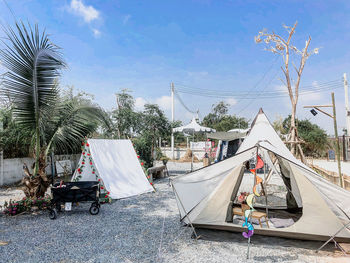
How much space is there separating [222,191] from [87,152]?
13.5ft

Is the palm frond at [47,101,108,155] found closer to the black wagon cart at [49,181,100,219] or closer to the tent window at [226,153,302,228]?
the black wagon cart at [49,181,100,219]

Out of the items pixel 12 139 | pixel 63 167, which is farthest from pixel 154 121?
pixel 12 139

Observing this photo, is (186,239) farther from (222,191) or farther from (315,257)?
(315,257)

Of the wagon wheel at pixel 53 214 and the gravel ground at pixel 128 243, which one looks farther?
the wagon wheel at pixel 53 214

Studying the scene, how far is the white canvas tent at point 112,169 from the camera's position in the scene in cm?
625

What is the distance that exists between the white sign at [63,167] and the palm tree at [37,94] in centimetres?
419

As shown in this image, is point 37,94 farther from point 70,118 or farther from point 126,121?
point 126,121

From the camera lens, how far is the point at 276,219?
4.23 m

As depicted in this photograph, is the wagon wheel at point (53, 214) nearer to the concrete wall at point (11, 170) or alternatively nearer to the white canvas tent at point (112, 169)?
the white canvas tent at point (112, 169)

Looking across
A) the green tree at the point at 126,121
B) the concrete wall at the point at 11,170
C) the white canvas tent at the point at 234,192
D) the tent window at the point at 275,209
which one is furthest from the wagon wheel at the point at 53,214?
the green tree at the point at 126,121

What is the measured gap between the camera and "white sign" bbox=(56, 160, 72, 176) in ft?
30.5

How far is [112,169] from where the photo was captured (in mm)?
6621

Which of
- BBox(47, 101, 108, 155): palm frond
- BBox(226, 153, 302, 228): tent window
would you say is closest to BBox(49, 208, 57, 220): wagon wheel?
BBox(47, 101, 108, 155): palm frond

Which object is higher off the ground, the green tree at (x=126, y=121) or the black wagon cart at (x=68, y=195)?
the green tree at (x=126, y=121)
